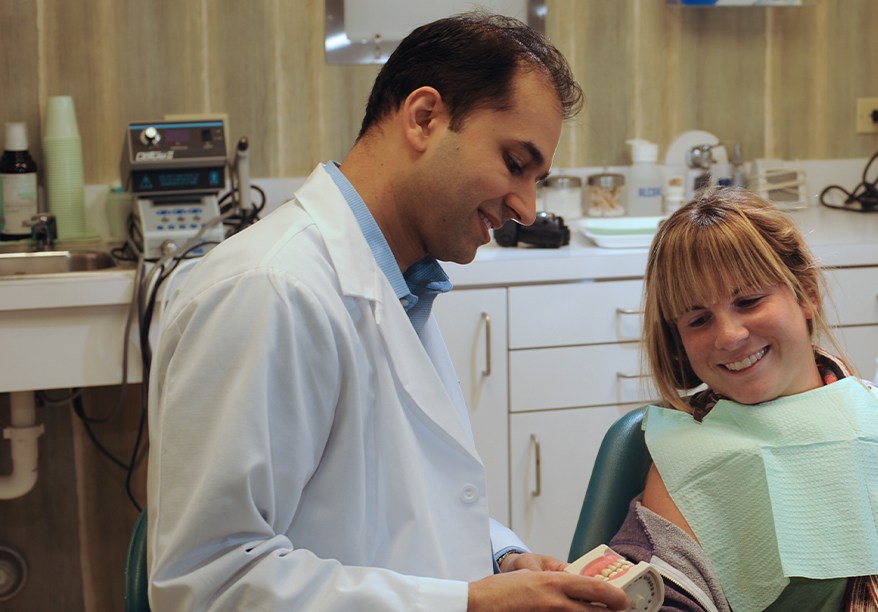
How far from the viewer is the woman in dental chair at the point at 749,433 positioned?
1.31 metres

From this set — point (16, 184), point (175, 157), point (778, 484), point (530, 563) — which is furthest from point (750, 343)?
point (16, 184)

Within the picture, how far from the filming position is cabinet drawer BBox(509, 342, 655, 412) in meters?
2.46

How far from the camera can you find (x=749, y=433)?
1.41m

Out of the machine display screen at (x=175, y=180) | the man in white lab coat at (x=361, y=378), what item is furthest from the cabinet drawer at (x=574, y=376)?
the man in white lab coat at (x=361, y=378)

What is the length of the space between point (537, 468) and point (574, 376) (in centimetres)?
24

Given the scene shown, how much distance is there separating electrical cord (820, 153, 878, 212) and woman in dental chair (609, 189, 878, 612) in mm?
1778

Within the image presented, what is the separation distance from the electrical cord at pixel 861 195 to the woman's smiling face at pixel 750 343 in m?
1.84

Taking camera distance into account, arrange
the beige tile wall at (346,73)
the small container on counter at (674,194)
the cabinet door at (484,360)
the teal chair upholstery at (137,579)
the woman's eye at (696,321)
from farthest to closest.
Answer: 1. the small container on counter at (674,194)
2. the beige tile wall at (346,73)
3. the cabinet door at (484,360)
4. the woman's eye at (696,321)
5. the teal chair upholstery at (137,579)

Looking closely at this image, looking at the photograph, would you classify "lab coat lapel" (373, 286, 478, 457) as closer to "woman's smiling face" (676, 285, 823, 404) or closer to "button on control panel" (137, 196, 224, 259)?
"woman's smiling face" (676, 285, 823, 404)

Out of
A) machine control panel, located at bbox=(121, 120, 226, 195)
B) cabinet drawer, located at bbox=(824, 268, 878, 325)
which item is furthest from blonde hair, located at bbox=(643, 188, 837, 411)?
machine control panel, located at bbox=(121, 120, 226, 195)

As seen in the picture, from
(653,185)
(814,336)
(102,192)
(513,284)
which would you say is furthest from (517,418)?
(102,192)

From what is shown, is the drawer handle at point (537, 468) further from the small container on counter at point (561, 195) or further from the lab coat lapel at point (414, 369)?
the lab coat lapel at point (414, 369)

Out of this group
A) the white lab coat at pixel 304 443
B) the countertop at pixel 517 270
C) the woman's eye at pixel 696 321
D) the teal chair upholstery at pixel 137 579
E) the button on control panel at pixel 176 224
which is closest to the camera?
the white lab coat at pixel 304 443

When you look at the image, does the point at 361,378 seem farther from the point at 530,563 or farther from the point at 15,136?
the point at 15,136
